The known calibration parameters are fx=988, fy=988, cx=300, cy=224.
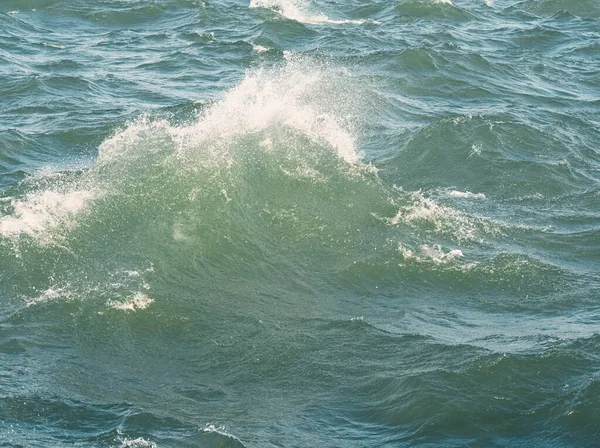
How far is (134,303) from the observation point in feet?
58.8

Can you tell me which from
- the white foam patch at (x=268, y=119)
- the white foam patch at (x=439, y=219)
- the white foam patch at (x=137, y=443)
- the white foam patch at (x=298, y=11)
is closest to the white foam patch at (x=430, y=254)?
the white foam patch at (x=439, y=219)

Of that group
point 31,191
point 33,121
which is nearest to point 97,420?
point 31,191

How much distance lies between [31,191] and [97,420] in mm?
9010

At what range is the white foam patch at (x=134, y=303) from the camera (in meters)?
17.7

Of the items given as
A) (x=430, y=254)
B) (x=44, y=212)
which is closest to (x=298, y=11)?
(x=44, y=212)

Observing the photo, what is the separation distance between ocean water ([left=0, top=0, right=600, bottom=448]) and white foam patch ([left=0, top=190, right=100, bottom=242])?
2.5 inches

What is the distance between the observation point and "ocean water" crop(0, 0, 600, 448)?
14.8 metres

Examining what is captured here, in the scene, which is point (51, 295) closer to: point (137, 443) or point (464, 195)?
point (137, 443)

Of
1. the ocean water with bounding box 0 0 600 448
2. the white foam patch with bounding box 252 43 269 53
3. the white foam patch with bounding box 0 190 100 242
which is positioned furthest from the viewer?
the white foam patch with bounding box 252 43 269 53

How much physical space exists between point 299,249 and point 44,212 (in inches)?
211

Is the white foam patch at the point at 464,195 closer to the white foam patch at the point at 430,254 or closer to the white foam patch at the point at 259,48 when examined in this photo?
the white foam patch at the point at 430,254

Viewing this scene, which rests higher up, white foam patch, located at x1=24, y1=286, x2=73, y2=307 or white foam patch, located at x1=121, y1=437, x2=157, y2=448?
white foam patch, located at x1=121, y1=437, x2=157, y2=448

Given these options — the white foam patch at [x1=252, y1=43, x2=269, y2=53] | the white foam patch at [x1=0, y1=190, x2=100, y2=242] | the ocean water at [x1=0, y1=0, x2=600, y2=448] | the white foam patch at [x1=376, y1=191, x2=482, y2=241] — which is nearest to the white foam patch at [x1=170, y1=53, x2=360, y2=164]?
the ocean water at [x1=0, y1=0, x2=600, y2=448]

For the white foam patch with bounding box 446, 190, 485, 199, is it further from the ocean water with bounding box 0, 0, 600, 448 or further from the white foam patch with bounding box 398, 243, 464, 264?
the white foam patch with bounding box 398, 243, 464, 264
